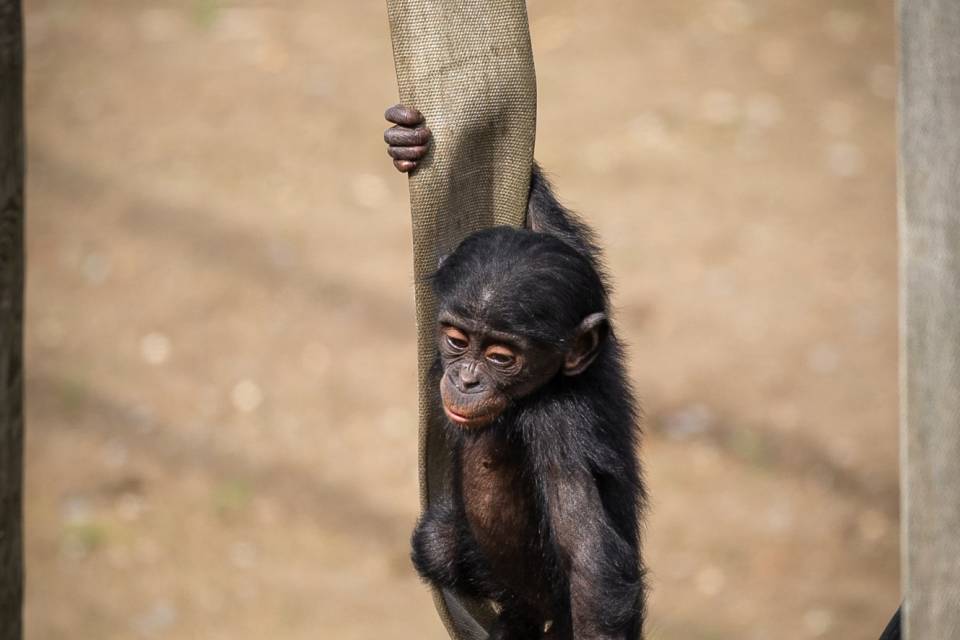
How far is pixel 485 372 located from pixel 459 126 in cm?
79

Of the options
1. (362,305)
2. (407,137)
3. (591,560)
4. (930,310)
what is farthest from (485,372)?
(362,305)

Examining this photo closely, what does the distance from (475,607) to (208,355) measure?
18.0 ft

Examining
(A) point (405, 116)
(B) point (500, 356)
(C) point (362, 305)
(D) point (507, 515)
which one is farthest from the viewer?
(C) point (362, 305)

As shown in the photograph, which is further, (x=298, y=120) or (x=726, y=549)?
(x=298, y=120)

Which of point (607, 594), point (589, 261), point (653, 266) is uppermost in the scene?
point (589, 261)

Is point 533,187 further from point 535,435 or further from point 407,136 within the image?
point 535,435

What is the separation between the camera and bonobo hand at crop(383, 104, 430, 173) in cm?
390

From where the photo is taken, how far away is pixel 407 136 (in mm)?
3902

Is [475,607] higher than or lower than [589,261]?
lower

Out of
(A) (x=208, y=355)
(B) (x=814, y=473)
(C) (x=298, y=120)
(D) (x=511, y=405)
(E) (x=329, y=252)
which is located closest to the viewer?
(D) (x=511, y=405)

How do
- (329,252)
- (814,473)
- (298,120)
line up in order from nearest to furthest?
1. (814,473)
2. (329,252)
3. (298,120)

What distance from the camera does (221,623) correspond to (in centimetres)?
797

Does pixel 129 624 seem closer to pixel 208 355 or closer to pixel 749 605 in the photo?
pixel 208 355

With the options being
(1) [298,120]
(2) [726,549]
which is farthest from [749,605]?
(1) [298,120]
